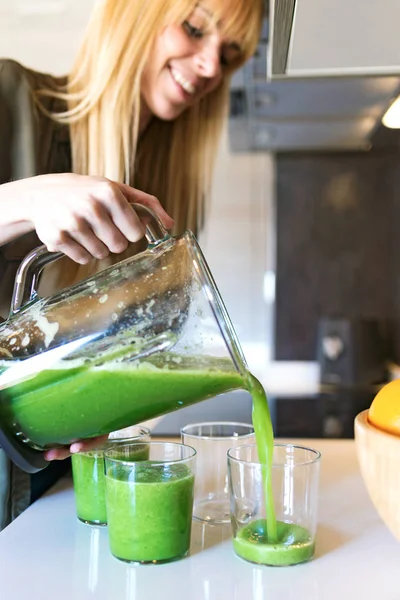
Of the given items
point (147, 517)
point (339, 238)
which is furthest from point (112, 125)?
point (339, 238)

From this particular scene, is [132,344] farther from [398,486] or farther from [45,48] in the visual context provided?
[45,48]

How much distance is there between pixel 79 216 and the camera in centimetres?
68

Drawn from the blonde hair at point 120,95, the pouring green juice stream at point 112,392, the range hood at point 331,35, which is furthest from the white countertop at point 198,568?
the range hood at point 331,35

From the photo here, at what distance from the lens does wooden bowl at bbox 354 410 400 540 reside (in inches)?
21.9

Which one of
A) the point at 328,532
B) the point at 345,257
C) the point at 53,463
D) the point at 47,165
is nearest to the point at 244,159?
Answer: the point at 345,257

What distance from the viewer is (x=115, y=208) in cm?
67

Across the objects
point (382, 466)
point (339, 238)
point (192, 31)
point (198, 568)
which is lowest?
point (198, 568)

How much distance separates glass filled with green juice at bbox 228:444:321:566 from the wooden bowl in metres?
0.06

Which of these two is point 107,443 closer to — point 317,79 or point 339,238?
point 317,79

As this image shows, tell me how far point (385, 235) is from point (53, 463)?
6.65ft

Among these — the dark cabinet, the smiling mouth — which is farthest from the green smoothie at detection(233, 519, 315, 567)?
the dark cabinet

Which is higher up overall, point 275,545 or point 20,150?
point 20,150

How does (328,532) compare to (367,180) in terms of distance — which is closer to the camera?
(328,532)

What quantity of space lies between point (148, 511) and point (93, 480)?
4.7 inches
